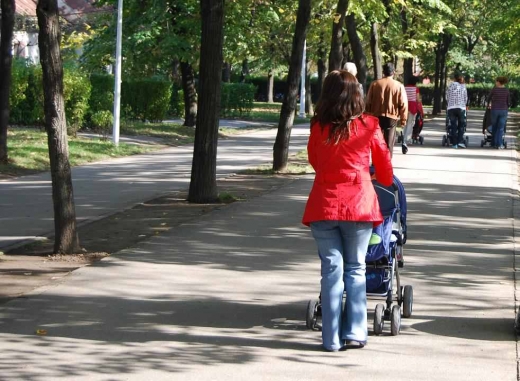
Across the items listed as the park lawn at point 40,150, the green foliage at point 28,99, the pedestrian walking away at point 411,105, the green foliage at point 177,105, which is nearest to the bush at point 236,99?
the green foliage at point 177,105

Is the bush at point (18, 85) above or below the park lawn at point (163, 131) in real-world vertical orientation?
above

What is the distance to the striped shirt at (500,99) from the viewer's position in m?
25.9

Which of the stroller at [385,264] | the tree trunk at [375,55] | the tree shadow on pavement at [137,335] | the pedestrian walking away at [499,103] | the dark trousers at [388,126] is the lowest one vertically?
the tree shadow on pavement at [137,335]

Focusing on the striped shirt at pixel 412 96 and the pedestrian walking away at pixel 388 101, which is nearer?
the pedestrian walking away at pixel 388 101

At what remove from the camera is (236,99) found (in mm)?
45344

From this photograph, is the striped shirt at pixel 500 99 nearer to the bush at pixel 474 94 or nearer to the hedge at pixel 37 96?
the hedge at pixel 37 96

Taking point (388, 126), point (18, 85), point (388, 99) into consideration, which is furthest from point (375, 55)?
point (388, 99)

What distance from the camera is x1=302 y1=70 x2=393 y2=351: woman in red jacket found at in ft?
22.2

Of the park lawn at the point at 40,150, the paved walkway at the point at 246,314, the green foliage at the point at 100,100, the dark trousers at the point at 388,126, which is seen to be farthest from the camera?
the green foliage at the point at 100,100

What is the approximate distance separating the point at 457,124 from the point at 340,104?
67.9ft

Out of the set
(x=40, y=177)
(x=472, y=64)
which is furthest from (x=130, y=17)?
(x=472, y=64)

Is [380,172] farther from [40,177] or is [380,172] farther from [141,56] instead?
[141,56]

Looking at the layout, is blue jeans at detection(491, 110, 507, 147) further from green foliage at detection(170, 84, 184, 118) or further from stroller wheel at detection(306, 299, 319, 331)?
stroller wheel at detection(306, 299, 319, 331)

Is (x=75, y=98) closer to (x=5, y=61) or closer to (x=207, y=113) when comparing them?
(x=5, y=61)
